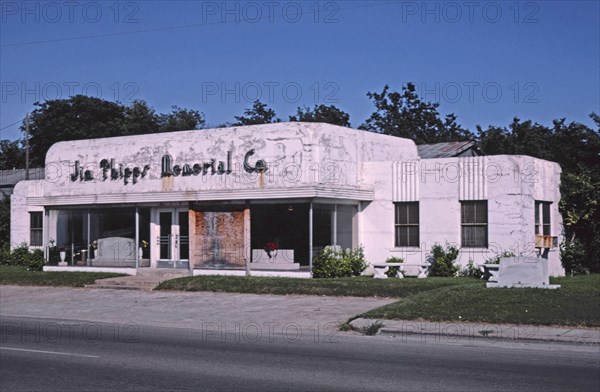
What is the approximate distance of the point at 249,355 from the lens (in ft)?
43.5

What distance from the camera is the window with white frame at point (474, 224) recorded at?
1030 inches

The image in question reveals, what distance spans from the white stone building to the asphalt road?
33.2 ft

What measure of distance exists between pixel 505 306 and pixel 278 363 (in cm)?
712

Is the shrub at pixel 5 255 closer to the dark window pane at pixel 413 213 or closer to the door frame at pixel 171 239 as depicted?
the door frame at pixel 171 239

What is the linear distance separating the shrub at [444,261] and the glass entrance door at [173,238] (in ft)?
28.5

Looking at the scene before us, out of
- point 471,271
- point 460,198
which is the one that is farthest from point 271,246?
point 471,271

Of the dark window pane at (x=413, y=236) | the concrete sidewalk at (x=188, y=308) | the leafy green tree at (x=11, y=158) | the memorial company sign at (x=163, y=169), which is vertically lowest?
the concrete sidewalk at (x=188, y=308)

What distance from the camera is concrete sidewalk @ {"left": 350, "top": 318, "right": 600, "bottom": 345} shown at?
14.8 metres

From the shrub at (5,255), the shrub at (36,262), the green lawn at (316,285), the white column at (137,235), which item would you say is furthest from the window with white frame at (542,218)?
the shrub at (5,255)

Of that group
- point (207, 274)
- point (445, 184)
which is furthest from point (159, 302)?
point (445, 184)

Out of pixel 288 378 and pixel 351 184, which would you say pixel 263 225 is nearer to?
pixel 351 184

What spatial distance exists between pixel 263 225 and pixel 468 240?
6804 millimetres

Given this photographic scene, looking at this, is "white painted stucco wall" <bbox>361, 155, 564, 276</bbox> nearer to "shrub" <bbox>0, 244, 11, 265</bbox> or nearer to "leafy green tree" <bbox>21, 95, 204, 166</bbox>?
"shrub" <bbox>0, 244, 11, 265</bbox>

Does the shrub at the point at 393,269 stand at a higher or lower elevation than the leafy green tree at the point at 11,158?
lower
